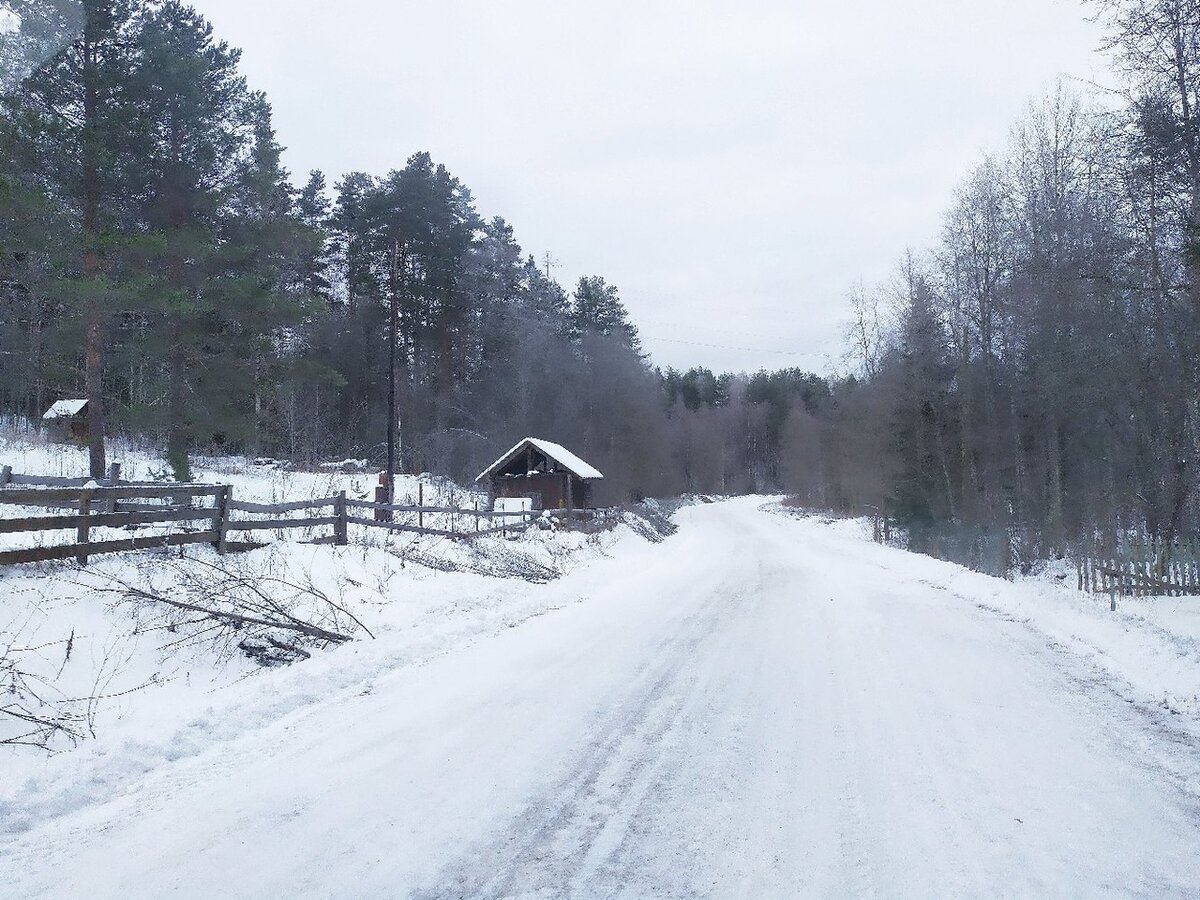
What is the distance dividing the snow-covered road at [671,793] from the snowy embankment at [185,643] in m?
0.44

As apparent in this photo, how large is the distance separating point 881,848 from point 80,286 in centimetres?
1832

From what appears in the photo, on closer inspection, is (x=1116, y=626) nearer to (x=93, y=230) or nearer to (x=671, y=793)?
(x=671, y=793)

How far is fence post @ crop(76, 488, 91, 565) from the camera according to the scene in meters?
8.61

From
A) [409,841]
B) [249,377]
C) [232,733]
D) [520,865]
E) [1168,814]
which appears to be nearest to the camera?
[520,865]

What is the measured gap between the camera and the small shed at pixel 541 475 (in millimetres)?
30922

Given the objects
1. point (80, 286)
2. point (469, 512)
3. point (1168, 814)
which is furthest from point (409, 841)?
point (80, 286)

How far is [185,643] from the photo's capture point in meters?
7.80

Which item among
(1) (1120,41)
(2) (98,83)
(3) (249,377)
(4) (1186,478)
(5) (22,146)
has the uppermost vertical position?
(2) (98,83)

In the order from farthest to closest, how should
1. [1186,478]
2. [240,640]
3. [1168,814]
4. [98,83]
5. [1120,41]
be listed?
[98,83] < [1186,478] < [1120,41] < [240,640] < [1168,814]

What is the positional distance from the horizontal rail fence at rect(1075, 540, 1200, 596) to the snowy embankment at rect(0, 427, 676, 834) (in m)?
9.41

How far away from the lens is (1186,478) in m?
15.9

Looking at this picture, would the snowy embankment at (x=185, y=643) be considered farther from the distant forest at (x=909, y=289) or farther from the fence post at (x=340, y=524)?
the distant forest at (x=909, y=289)

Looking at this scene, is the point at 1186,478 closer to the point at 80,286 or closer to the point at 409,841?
the point at 409,841

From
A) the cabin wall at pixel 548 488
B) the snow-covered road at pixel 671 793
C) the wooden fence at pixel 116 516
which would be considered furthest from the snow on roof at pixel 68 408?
the snow-covered road at pixel 671 793
